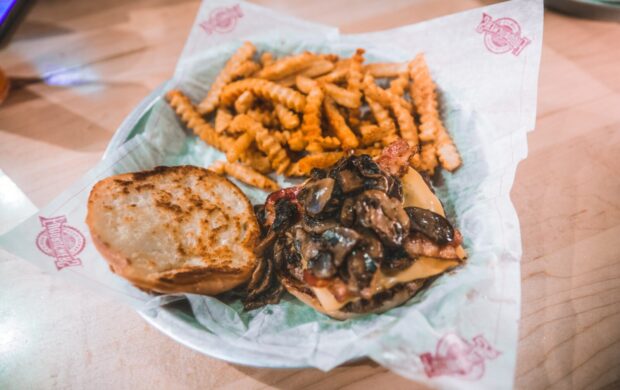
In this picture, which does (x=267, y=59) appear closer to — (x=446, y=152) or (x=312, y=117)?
(x=312, y=117)

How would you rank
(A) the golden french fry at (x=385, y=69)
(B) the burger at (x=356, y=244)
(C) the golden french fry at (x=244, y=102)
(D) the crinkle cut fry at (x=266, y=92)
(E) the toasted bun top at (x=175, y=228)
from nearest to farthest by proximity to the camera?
(B) the burger at (x=356, y=244)
(E) the toasted bun top at (x=175, y=228)
(D) the crinkle cut fry at (x=266, y=92)
(C) the golden french fry at (x=244, y=102)
(A) the golden french fry at (x=385, y=69)

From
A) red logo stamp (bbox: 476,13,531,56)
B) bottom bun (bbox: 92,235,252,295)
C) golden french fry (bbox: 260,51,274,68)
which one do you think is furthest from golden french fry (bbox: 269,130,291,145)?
red logo stamp (bbox: 476,13,531,56)

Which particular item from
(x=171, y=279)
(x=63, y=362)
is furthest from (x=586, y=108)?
→ (x=63, y=362)

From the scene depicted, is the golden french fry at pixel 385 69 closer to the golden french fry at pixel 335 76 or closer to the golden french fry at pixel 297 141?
the golden french fry at pixel 335 76

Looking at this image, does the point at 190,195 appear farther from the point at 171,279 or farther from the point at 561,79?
the point at 561,79

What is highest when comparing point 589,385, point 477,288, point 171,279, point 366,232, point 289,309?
point 366,232

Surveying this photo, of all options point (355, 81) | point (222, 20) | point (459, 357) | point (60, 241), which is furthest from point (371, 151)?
point (60, 241)

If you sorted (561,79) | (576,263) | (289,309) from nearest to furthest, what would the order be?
(289,309) → (576,263) → (561,79)

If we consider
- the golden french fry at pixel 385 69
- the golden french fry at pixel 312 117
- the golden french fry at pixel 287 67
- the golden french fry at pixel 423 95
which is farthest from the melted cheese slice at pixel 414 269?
the golden french fry at pixel 287 67
